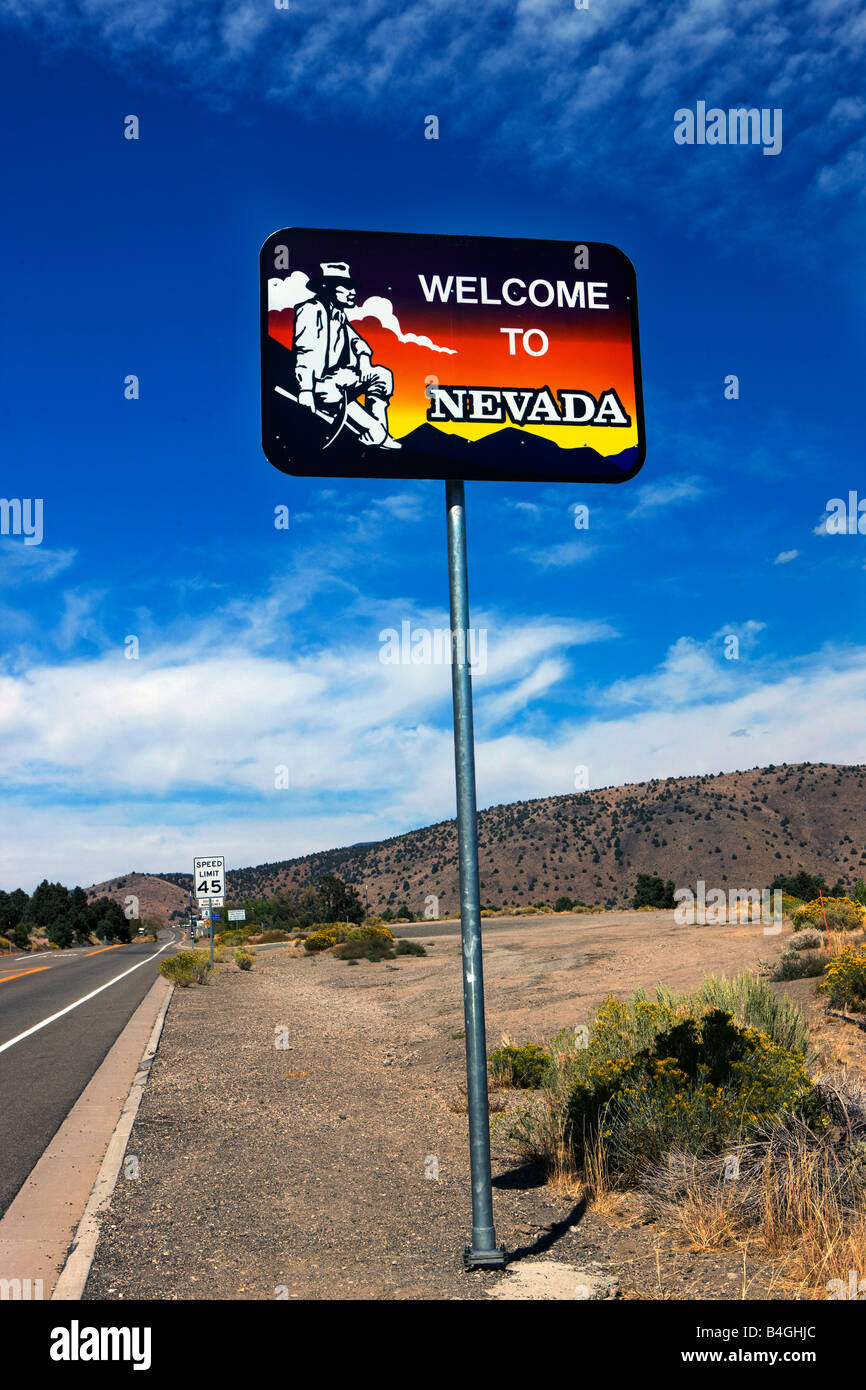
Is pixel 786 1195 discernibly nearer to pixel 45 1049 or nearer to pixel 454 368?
pixel 454 368

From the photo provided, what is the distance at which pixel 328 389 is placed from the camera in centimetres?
548

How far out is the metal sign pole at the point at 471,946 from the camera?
5.04 metres

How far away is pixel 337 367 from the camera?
550cm

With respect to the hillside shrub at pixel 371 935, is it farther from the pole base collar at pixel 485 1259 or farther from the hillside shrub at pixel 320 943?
the pole base collar at pixel 485 1259

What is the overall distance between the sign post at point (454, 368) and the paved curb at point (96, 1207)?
2318 millimetres

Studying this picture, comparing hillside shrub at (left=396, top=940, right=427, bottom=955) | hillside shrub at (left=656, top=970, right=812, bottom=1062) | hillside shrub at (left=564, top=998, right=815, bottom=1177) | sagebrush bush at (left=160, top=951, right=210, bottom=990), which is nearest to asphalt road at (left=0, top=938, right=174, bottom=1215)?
sagebrush bush at (left=160, top=951, right=210, bottom=990)

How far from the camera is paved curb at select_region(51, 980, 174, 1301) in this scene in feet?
17.3

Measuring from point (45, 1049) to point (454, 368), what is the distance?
45.8ft

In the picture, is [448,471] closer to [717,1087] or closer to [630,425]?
[630,425]

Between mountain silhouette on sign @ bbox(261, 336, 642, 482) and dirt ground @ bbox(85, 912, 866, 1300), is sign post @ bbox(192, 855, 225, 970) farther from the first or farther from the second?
mountain silhouette on sign @ bbox(261, 336, 642, 482)

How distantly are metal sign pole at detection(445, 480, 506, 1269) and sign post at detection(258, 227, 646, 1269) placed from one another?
2cm
